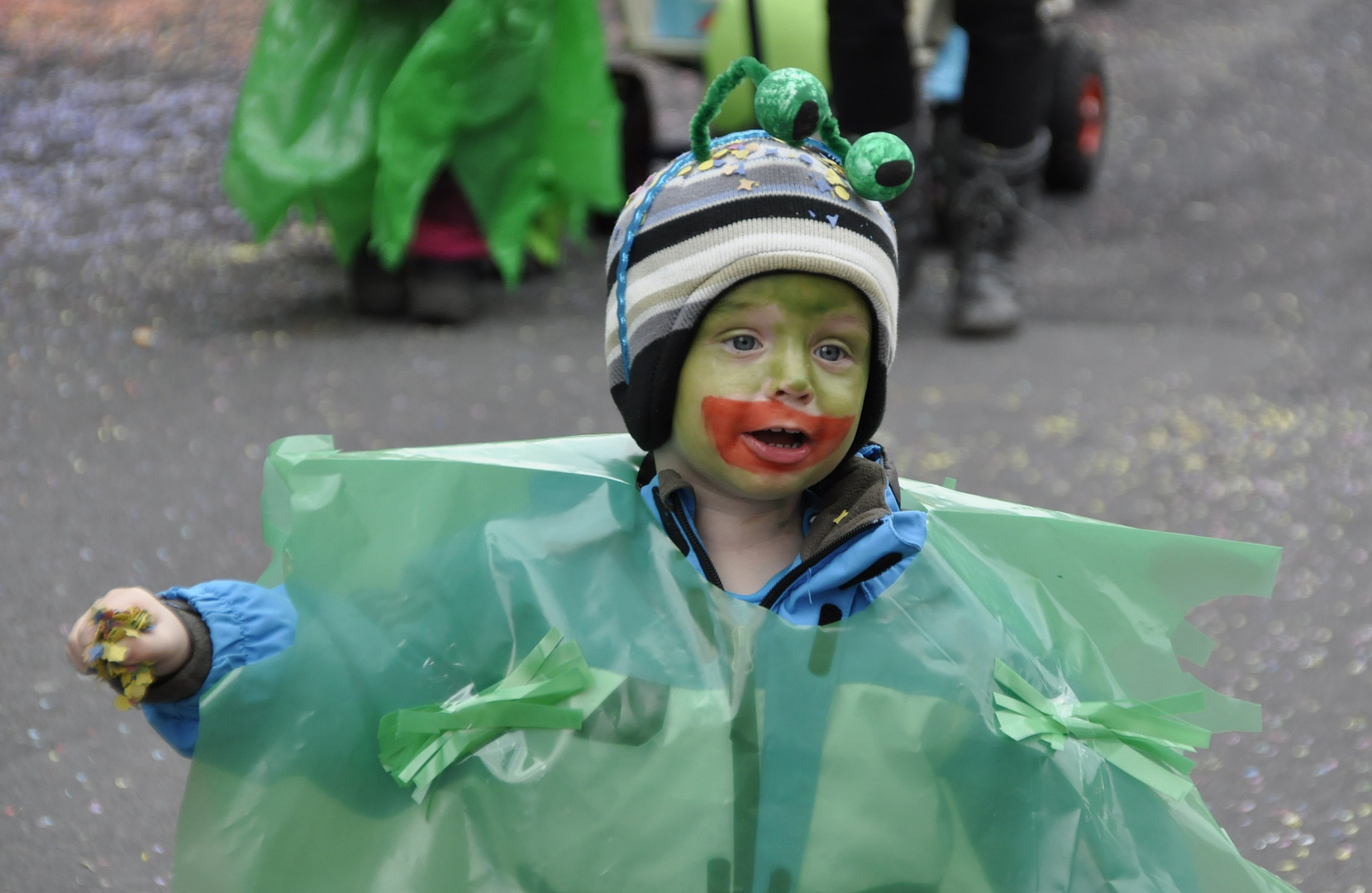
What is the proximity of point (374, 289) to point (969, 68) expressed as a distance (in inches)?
56.4

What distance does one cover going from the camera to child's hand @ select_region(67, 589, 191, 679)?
1.18 meters

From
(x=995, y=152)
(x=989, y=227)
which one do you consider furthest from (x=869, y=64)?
(x=989, y=227)

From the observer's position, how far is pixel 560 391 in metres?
3.24

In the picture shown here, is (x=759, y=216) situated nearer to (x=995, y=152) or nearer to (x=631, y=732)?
(x=631, y=732)

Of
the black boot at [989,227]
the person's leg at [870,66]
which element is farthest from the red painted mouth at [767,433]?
the black boot at [989,227]

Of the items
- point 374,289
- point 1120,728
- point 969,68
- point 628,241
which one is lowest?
point 374,289

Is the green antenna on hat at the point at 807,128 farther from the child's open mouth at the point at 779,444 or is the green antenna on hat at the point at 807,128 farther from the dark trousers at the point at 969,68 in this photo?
the dark trousers at the point at 969,68

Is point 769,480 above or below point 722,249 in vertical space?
below

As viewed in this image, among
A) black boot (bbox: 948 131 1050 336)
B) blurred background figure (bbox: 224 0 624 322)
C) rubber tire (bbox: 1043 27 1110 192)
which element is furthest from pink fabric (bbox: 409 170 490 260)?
rubber tire (bbox: 1043 27 1110 192)

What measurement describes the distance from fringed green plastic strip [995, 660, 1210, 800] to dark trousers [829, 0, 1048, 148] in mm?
2044

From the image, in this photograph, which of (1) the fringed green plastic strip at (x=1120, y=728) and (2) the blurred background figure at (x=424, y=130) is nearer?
(1) the fringed green plastic strip at (x=1120, y=728)

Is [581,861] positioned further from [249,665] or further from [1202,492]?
[1202,492]

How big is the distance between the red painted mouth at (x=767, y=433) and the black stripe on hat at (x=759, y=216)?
0.50 ft

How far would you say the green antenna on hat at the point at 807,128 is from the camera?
1.36m
